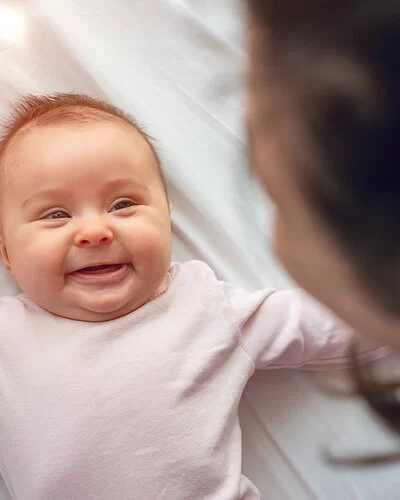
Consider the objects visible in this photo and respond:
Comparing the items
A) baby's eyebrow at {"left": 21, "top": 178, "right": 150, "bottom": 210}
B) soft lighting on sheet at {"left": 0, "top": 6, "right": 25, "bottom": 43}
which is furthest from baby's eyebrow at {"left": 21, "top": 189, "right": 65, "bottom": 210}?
soft lighting on sheet at {"left": 0, "top": 6, "right": 25, "bottom": 43}

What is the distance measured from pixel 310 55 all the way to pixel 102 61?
83cm

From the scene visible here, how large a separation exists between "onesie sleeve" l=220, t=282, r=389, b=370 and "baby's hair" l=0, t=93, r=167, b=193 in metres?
0.25

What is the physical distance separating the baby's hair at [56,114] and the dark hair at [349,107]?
1.72 ft

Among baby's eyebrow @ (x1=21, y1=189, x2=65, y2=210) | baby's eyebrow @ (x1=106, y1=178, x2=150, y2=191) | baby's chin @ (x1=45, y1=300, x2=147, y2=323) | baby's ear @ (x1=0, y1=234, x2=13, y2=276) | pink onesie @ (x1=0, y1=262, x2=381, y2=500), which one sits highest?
baby's eyebrow @ (x1=106, y1=178, x2=150, y2=191)

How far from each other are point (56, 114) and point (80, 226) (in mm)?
182

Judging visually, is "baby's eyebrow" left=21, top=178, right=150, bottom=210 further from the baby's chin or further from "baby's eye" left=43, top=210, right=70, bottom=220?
the baby's chin

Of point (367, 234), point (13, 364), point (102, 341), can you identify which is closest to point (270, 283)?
point (102, 341)

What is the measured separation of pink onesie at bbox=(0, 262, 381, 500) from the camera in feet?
2.60

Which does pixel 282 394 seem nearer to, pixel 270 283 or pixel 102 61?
pixel 270 283

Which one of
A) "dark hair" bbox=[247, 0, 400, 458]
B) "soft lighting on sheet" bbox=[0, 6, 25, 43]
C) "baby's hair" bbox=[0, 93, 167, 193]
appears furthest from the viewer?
"soft lighting on sheet" bbox=[0, 6, 25, 43]

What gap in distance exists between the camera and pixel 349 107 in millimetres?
394

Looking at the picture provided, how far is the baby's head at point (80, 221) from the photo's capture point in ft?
2.76

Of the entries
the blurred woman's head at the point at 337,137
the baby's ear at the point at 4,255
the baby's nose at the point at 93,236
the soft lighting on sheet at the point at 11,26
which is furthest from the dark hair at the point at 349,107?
the soft lighting on sheet at the point at 11,26

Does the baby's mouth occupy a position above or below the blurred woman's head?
below
